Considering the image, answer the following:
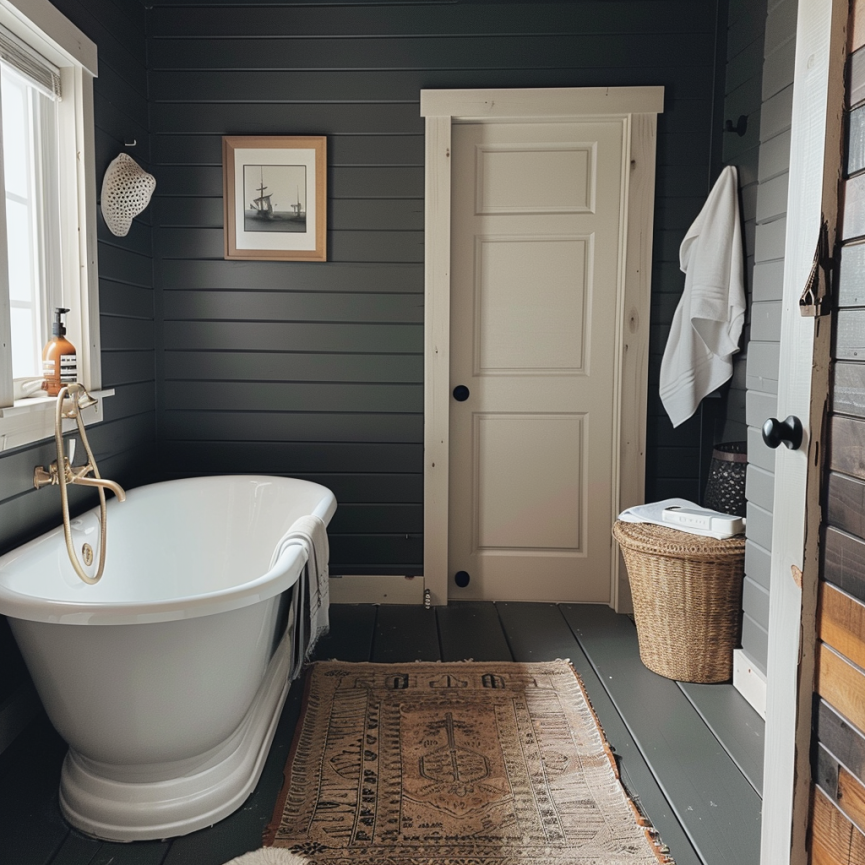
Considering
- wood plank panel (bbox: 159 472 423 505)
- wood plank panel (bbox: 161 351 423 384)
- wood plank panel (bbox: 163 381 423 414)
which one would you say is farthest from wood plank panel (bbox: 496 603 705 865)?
wood plank panel (bbox: 161 351 423 384)

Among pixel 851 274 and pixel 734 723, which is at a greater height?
pixel 851 274

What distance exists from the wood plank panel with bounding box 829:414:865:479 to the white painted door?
2.21 meters

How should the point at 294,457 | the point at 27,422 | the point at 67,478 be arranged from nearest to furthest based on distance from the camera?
the point at 27,422 → the point at 67,478 → the point at 294,457

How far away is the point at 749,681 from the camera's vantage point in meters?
2.65

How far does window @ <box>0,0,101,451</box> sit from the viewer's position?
7.79ft

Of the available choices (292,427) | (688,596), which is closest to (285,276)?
(292,427)

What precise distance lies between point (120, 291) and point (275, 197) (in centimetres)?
74

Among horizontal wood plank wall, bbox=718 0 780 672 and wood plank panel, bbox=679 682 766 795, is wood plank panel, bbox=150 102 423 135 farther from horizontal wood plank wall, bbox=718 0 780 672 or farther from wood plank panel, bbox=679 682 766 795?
wood plank panel, bbox=679 682 766 795

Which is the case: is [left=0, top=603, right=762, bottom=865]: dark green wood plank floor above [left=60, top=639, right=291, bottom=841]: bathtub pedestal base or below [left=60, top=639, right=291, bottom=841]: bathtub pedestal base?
below

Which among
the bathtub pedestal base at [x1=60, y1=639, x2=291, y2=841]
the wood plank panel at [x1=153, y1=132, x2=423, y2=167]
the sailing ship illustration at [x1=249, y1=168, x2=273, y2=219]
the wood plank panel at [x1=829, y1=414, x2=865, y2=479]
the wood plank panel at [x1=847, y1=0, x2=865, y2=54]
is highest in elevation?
the wood plank panel at [x1=153, y1=132, x2=423, y2=167]

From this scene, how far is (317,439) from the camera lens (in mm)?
3551

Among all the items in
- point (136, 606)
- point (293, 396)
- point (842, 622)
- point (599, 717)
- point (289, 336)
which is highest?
point (289, 336)

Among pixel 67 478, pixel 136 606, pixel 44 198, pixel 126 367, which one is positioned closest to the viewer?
pixel 136 606

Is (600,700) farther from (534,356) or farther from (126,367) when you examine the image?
(126,367)
